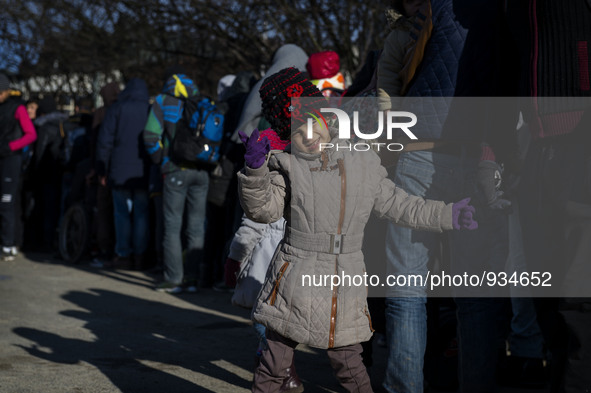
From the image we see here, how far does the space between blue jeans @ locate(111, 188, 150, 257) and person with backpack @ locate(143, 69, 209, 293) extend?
1481 millimetres

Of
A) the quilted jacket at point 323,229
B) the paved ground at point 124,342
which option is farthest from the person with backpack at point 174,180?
the quilted jacket at point 323,229

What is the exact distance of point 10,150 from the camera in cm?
1084

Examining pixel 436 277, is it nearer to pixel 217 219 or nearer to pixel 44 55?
pixel 217 219

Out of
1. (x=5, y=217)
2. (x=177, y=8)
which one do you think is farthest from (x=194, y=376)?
(x=177, y=8)

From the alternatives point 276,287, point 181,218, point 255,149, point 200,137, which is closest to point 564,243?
point 276,287

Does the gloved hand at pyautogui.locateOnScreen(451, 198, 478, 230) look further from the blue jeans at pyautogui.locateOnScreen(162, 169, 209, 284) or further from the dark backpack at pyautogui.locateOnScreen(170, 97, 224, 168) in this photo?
the blue jeans at pyautogui.locateOnScreen(162, 169, 209, 284)

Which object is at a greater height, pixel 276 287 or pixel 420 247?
pixel 420 247

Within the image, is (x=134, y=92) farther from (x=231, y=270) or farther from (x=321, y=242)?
(x=321, y=242)

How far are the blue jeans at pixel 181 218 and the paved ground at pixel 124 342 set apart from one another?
335 millimetres

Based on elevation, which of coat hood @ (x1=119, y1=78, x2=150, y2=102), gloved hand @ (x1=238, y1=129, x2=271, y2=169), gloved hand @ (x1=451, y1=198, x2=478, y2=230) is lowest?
gloved hand @ (x1=451, y1=198, x2=478, y2=230)

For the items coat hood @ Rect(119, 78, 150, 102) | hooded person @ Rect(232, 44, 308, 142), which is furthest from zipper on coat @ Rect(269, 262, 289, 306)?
coat hood @ Rect(119, 78, 150, 102)

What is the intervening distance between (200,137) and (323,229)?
482cm

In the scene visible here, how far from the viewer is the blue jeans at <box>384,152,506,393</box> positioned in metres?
4.05

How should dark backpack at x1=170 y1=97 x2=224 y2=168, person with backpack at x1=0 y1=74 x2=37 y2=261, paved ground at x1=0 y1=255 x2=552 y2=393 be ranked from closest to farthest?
paved ground at x1=0 y1=255 x2=552 y2=393 < dark backpack at x1=170 y1=97 x2=224 y2=168 < person with backpack at x1=0 y1=74 x2=37 y2=261
